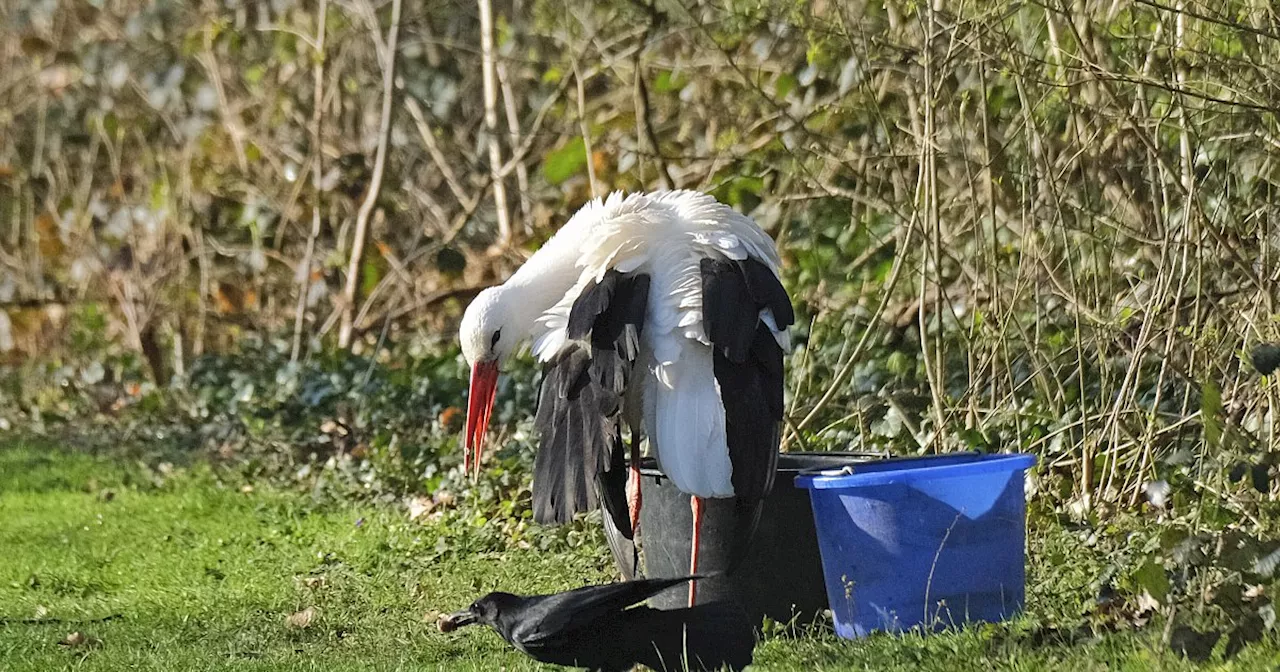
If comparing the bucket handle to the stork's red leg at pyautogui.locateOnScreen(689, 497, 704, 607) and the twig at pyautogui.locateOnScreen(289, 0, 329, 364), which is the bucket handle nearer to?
the stork's red leg at pyautogui.locateOnScreen(689, 497, 704, 607)

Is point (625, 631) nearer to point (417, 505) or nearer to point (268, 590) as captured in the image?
point (268, 590)

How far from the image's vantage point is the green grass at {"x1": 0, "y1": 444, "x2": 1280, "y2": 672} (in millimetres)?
4180

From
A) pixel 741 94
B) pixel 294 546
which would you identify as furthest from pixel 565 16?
pixel 294 546

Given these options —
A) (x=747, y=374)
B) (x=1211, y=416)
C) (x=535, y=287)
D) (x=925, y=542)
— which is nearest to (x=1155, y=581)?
(x=1211, y=416)

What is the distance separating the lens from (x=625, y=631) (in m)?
4.11

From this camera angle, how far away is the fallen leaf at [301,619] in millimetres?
5165

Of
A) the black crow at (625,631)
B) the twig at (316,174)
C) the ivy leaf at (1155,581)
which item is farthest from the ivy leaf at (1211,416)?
the twig at (316,174)

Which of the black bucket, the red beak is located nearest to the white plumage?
the red beak

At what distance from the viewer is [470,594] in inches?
216

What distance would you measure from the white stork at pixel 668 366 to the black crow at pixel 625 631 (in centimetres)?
34

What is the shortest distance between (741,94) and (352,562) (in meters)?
3.61

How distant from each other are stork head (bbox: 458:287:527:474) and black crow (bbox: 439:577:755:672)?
3.93 feet

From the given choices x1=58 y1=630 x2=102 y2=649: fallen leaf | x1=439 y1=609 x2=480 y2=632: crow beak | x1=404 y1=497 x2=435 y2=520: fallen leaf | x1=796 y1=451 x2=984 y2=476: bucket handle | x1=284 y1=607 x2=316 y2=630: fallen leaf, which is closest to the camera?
x1=439 y1=609 x2=480 y2=632: crow beak

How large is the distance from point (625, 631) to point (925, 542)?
2.63ft
